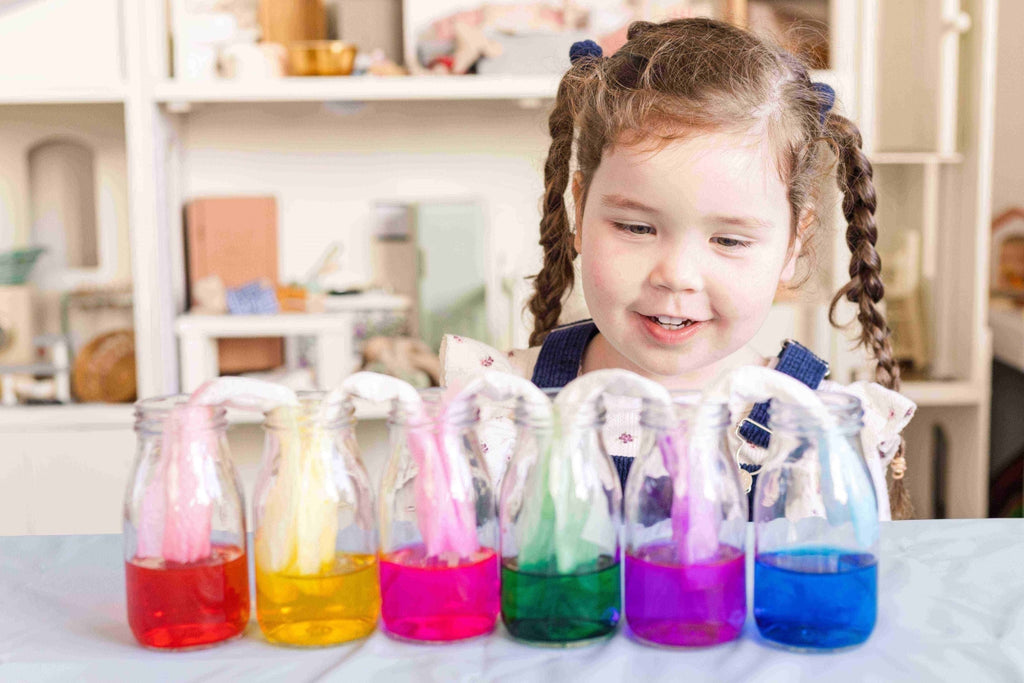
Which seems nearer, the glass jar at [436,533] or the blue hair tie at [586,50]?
the glass jar at [436,533]

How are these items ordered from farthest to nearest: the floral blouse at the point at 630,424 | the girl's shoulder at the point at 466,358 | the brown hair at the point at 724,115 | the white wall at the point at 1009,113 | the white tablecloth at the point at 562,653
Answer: the white wall at the point at 1009,113, the girl's shoulder at the point at 466,358, the brown hair at the point at 724,115, the floral blouse at the point at 630,424, the white tablecloth at the point at 562,653

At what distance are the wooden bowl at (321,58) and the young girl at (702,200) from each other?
3.20 feet

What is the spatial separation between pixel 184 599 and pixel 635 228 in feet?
1.62

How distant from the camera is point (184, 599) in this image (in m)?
0.55

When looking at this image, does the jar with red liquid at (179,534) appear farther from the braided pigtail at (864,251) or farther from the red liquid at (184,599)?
the braided pigtail at (864,251)

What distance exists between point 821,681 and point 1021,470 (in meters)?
2.17

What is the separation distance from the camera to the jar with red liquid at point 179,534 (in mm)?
555

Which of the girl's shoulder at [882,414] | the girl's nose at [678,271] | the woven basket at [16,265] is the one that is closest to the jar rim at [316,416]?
the girl's nose at [678,271]

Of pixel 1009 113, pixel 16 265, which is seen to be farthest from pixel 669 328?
pixel 1009 113

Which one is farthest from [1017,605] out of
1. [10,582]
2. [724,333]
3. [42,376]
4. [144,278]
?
[42,376]

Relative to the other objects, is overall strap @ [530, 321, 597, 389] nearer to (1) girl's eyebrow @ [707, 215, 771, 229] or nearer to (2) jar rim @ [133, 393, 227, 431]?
(1) girl's eyebrow @ [707, 215, 771, 229]

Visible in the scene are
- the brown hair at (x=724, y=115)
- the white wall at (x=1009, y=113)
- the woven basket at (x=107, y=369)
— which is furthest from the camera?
the white wall at (x=1009, y=113)

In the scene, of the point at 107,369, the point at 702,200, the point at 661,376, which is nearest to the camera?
the point at 702,200

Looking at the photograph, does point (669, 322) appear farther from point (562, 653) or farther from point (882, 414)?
point (562, 653)
